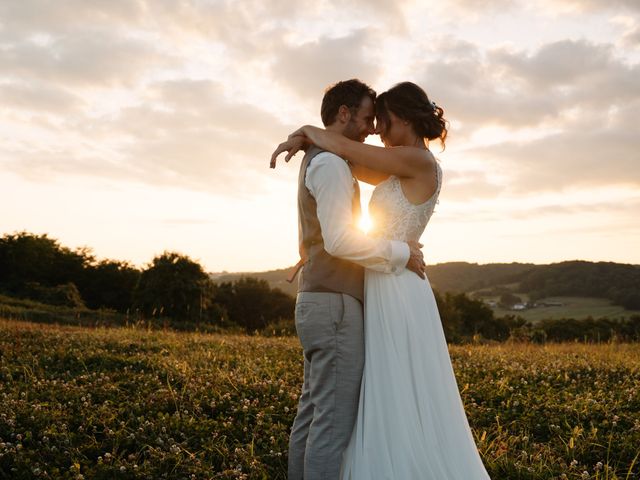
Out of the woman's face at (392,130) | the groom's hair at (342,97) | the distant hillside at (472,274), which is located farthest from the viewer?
the distant hillside at (472,274)

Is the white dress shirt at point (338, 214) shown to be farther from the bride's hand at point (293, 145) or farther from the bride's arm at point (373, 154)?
the bride's hand at point (293, 145)

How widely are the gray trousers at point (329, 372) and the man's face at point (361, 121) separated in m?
1.22

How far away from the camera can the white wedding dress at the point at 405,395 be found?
4.21m

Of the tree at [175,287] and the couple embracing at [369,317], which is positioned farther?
the tree at [175,287]

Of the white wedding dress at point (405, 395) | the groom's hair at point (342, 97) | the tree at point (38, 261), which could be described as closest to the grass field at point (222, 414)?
the white wedding dress at point (405, 395)

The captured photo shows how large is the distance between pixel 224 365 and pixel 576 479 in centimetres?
499

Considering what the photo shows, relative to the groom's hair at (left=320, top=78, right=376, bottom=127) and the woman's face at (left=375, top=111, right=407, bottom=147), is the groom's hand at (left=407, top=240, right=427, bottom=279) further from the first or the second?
the groom's hair at (left=320, top=78, right=376, bottom=127)

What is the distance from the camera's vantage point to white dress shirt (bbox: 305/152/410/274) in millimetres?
3951

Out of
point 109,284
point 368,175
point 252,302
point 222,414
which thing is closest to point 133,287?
point 109,284

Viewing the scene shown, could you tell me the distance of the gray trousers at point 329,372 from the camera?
13.5ft

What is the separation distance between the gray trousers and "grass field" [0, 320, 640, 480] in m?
1.15

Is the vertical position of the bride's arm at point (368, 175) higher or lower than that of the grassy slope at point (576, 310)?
higher

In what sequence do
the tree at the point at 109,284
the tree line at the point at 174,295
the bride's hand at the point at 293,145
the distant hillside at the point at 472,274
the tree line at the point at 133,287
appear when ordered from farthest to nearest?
the distant hillside at the point at 472,274 < the tree at the point at 109,284 < the tree line at the point at 133,287 < the tree line at the point at 174,295 < the bride's hand at the point at 293,145

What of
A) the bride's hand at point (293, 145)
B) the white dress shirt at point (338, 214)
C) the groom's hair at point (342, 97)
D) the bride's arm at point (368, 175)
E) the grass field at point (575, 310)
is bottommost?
the grass field at point (575, 310)
